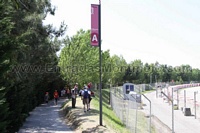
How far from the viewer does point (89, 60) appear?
40906mm

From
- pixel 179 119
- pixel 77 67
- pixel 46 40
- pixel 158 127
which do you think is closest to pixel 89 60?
pixel 77 67

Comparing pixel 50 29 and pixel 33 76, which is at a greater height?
pixel 50 29

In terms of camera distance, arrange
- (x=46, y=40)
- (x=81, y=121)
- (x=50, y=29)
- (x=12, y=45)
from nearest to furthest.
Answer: (x=12, y=45)
(x=81, y=121)
(x=46, y=40)
(x=50, y=29)

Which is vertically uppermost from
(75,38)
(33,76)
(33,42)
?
(75,38)

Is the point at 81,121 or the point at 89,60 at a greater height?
the point at 89,60

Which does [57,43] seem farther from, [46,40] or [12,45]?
[12,45]

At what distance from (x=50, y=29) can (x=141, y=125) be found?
1923cm

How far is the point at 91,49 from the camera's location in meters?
46.1

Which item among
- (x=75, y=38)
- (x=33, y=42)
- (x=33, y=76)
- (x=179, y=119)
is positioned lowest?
(x=179, y=119)

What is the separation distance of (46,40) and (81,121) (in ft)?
44.9

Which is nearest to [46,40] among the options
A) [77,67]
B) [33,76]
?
[33,76]

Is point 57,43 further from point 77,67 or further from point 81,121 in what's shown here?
point 81,121

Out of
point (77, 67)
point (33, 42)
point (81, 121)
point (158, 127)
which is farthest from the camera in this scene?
point (77, 67)

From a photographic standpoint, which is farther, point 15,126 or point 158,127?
point 158,127
